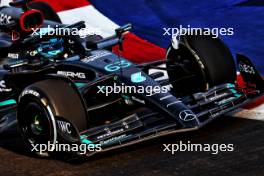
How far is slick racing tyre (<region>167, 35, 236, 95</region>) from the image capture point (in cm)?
702

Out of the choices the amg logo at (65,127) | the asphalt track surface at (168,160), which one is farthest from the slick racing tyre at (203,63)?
the amg logo at (65,127)

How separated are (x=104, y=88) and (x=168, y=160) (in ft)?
3.97

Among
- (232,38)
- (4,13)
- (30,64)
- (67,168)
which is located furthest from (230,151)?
(232,38)

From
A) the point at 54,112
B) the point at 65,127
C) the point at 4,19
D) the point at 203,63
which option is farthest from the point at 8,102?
the point at 203,63

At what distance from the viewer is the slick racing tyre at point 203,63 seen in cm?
702

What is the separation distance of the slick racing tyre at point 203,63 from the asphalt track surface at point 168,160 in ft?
1.79

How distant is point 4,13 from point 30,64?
3.74 feet

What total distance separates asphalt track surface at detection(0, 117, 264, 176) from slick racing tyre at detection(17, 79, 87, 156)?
25 cm

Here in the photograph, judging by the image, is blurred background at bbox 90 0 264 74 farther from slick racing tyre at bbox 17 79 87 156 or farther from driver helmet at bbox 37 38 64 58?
slick racing tyre at bbox 17 79 87 156

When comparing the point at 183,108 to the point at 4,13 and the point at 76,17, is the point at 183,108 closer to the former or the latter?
the point at 4,13

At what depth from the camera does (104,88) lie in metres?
6.64

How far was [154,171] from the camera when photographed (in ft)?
18.2

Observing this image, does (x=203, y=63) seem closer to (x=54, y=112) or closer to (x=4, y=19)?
(x=54, y=112)

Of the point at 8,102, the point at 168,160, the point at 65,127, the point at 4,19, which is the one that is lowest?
the point at 8,102
